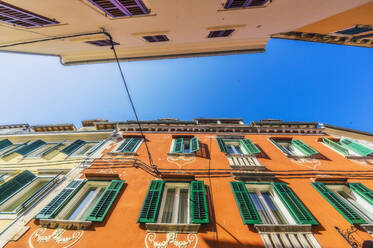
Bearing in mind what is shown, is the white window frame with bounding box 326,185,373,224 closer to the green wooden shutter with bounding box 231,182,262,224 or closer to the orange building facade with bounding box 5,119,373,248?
the orange building facade with bounding box 5,119,373,248

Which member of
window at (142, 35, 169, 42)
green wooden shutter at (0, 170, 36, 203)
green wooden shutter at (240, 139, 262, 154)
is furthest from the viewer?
green wooden shutter at (240, 139, 262, 154)

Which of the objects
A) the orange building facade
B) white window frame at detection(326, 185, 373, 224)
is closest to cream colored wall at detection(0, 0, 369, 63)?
the orange building facade

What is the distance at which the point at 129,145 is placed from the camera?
956 centimetres

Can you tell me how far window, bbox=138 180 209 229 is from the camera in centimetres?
513

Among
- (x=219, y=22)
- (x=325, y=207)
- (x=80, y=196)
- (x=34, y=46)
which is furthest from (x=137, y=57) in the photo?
(x=325, y=207)

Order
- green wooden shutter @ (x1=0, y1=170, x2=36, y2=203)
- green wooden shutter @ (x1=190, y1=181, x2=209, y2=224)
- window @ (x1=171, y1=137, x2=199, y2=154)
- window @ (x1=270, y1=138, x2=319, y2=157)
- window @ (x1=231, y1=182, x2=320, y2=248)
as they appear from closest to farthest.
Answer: window @ (x1=231, y1=182, x2=320, y2=248) < green wooden shutter @ (x1=190, y1=181, x2=209, y2=224) < green wooden shutter @ (x1=0, y1=170, x2=36, y2=203) < window @ (x1=270, y1=138, x2=319, y2=157) < window @ (x1=171, y1=137, x2=199, y2=154)

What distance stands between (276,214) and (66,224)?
24.8ft

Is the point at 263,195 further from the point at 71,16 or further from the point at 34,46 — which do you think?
the point at 34,46

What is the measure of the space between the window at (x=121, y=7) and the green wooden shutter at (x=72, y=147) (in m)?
8.62

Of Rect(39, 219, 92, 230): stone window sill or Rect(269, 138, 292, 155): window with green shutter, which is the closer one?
Rect(39, 219, 92, 230): stone window sill

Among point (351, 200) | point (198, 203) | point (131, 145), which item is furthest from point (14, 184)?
point (351, 200)

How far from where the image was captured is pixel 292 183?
690cm

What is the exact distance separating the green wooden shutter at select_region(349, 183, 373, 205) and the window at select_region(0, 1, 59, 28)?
14.4m

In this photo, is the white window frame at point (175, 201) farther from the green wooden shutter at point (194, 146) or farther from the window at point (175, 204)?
the green wooden shutter at point (194, 146)
